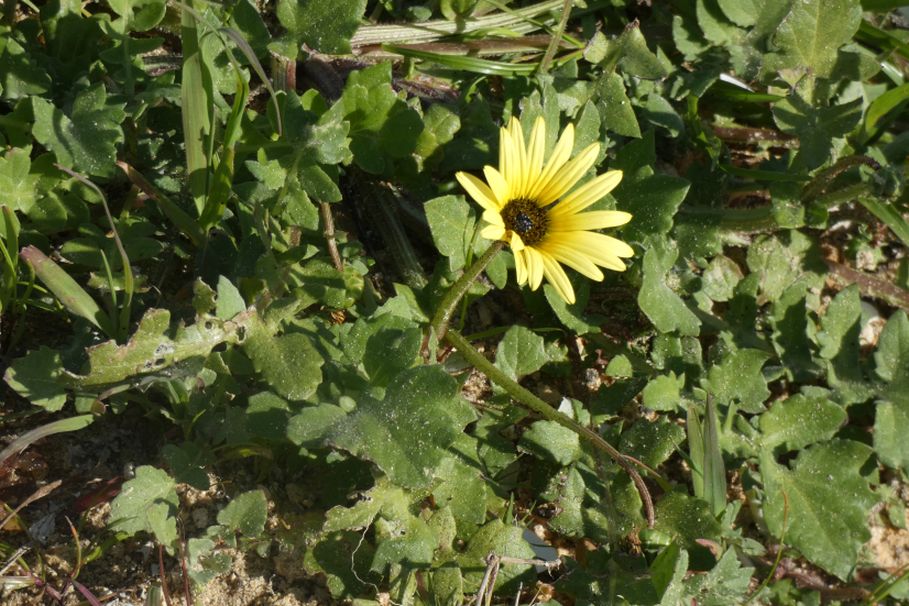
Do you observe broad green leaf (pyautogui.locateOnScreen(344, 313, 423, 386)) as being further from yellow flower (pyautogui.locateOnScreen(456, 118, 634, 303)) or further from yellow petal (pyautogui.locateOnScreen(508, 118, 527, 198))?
yellow petal (pyautogui.locateOnScreen(508, 118, 527, 198))

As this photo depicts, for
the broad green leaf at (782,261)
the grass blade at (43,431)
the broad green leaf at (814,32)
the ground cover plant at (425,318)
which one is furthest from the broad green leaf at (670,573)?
the broad green leaf at (814,32)

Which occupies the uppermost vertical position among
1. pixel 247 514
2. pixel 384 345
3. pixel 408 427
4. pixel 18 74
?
pixel 18 74

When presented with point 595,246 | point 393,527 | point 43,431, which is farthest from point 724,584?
point 43,431

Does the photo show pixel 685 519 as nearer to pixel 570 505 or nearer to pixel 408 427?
pixel 570 505

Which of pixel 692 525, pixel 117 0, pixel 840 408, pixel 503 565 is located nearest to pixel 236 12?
pixel 117 0

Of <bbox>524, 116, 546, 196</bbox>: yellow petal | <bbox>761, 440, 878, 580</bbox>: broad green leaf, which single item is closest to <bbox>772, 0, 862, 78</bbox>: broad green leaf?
<bbox>524, 116, 546, 196</bbox>: yellow petal

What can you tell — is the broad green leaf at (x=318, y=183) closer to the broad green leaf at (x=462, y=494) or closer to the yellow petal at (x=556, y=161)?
the yellow petal at (x=556, y=161)
